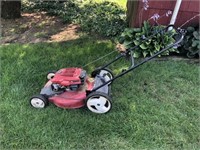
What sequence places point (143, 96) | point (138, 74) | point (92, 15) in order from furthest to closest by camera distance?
1. point (92, 15)
2. point (138, 74)
3. point (143, 96)

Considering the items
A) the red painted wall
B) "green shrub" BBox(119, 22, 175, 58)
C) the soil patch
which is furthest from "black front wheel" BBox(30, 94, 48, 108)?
the red painted wall

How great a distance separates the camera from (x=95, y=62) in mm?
3332

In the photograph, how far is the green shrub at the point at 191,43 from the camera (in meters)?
3.38

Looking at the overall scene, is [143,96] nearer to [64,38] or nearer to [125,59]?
[125,59]

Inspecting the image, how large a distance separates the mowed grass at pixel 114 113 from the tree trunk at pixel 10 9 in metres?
1.43

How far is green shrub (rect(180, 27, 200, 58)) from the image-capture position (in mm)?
3375

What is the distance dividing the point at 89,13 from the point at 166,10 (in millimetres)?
1665

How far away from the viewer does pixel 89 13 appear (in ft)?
15.8

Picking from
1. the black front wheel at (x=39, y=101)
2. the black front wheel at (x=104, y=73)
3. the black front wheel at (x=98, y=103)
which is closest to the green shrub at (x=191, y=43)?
the black front wheel at (x=104, y=73)

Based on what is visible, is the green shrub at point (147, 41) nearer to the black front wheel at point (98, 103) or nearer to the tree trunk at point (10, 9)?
the black front wheel at point (98, 103)

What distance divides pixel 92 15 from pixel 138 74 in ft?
6.58

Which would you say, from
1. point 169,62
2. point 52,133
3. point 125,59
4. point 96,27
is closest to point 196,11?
point 169,62

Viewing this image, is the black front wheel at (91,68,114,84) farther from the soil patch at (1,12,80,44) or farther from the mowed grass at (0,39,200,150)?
the soil patch at (1,12,80,44)

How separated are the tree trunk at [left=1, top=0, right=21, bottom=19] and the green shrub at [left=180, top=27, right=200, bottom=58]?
2.85m
